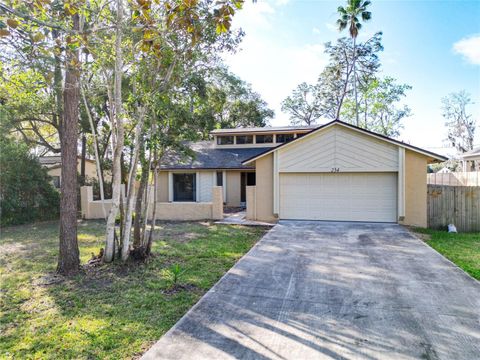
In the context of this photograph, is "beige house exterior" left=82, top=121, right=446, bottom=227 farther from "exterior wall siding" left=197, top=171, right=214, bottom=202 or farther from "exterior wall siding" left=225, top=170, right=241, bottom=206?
"exterior wall siding" left=225, top=170, right=241, bottom=206

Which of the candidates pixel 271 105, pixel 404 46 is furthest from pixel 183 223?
pixel 271 105

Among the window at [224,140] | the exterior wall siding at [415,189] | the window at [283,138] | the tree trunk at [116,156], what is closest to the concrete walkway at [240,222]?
the exterior wall siding at [415,189]

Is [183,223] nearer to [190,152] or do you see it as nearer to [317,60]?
[190,152]

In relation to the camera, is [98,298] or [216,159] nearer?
[98,298]

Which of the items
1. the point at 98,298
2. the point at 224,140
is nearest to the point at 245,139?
the point at 224,140

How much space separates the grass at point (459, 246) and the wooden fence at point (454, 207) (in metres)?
0.63

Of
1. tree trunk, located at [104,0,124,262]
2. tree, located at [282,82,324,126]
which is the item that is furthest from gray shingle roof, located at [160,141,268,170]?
tree, located at [282,82,324,126]

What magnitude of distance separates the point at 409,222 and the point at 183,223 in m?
9.09

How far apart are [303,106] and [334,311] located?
3229 centimetres

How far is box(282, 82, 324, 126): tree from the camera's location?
111ft

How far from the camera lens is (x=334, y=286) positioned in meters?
5.48

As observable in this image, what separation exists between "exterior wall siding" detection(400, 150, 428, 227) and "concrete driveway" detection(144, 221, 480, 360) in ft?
14.7

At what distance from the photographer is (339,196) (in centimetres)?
1254

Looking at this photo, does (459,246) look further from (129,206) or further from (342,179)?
(129,206)
